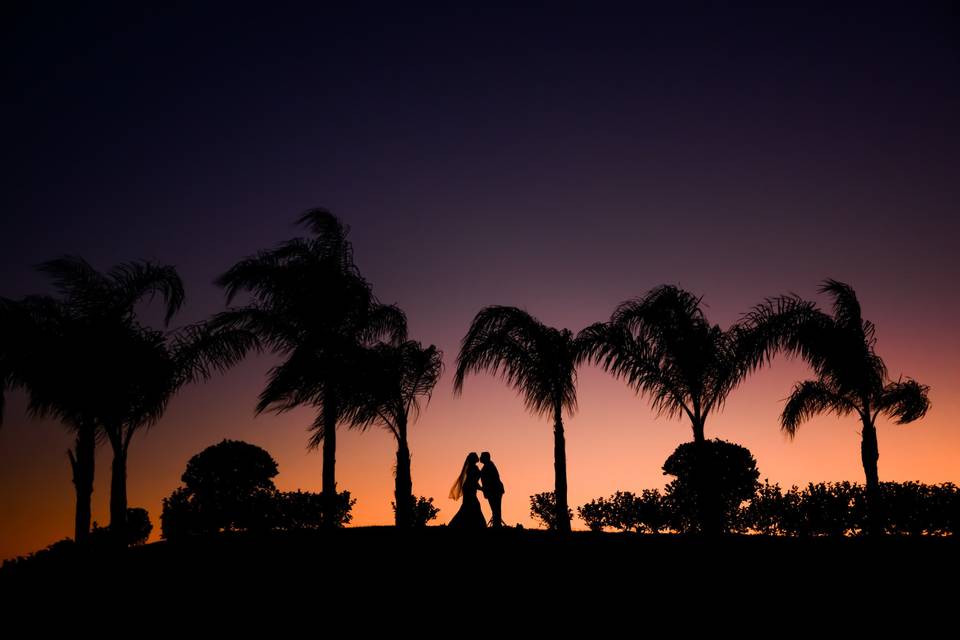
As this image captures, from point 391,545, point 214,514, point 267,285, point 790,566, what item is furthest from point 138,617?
point 214,514

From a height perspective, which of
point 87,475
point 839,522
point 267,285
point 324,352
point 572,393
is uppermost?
point 267,285

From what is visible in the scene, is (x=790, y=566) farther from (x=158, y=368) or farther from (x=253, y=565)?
(x=158, y=368)

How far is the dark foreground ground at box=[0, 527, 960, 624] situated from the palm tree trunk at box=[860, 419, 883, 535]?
715 centimetres

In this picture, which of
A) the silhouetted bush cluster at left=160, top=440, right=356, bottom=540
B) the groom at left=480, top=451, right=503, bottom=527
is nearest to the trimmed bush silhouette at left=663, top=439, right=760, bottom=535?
the groom at left=480, top=451, right=503, bottom=527

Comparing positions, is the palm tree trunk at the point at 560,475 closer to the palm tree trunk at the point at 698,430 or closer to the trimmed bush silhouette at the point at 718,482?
the palm tree trunk at the point at 698,430

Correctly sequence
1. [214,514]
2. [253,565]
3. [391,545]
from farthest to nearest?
[214,514], [391,545], [253,565]

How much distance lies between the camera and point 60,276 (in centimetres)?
2091

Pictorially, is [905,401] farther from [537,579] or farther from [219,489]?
[219,489]

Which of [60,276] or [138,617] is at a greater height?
[60,276]

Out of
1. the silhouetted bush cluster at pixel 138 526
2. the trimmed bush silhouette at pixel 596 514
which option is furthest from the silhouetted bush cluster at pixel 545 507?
the silhouetted bush cluster at pixel 138 526

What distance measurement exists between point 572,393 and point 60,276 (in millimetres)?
15544

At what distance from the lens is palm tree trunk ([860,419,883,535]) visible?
68.1 ft

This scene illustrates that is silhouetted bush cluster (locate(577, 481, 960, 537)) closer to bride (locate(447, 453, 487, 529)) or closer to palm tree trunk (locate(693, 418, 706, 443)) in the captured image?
palm tree trunk (locate(693, 418, 706, 443))

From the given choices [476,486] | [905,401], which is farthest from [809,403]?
[476,486]
